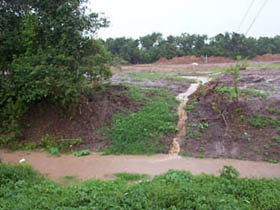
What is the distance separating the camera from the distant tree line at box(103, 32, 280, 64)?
37531mm

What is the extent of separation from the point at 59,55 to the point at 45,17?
1364 mm

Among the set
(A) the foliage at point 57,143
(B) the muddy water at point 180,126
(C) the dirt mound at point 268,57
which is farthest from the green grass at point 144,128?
(C) the dirt mound at point 268,57

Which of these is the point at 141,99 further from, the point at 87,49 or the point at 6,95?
the point at 6,95

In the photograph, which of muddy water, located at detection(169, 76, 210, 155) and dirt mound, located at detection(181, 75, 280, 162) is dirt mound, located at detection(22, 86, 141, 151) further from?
dirt mound, located at detection(181, 75, 280, 162)

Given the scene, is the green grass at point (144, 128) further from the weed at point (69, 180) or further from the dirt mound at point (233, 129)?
the weed at point (69, 180)

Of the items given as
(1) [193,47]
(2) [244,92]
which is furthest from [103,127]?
(1) [193,47]

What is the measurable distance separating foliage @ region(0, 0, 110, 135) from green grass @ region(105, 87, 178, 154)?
67.0 inches

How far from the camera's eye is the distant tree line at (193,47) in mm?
37531

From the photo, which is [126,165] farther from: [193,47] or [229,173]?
[193,47]

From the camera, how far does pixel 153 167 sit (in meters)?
6.19

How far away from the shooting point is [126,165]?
637 centimetres

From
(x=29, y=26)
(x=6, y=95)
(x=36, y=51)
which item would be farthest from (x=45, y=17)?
(x=6, y=95)

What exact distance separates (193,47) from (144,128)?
3483cm

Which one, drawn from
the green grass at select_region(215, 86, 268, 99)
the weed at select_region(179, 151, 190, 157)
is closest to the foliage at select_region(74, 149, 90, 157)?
the weed at select_region(179, 151, 190, 157)
